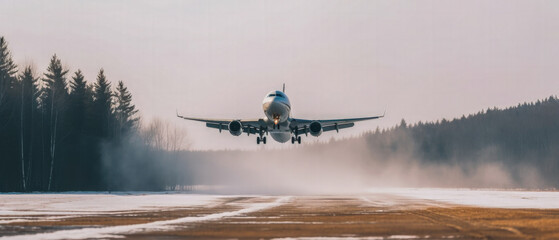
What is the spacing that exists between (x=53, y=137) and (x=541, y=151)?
130401 mm

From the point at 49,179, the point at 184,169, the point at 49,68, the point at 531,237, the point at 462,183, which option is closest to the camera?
the point at 531,237

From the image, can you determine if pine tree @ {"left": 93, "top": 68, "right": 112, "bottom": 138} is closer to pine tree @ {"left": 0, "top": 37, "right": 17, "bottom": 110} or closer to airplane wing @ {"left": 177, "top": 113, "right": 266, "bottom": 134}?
pine tree @ {"left": 0, "top": 37, "right": 17, "bottom": 110}

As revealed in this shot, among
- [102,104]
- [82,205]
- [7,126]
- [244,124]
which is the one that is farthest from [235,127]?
[102,104]

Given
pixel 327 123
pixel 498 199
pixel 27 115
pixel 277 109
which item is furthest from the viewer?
pixel 27 115

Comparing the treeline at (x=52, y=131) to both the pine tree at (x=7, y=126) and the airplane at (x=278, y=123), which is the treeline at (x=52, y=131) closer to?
the pine tree at (x=7, y=126)

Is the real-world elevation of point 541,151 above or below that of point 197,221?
above

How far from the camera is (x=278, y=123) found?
208ft

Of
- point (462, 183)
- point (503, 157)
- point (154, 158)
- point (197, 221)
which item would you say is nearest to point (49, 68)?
point (154, 158)

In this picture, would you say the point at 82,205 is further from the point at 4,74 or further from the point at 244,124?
the point at 4,74

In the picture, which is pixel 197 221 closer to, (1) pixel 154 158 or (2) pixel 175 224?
(2) pixel 175 224

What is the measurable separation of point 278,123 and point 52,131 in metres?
53.8

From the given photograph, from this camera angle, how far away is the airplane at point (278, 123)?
203 feet

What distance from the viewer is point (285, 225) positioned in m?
26.5

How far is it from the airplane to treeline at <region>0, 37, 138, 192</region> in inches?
1324
